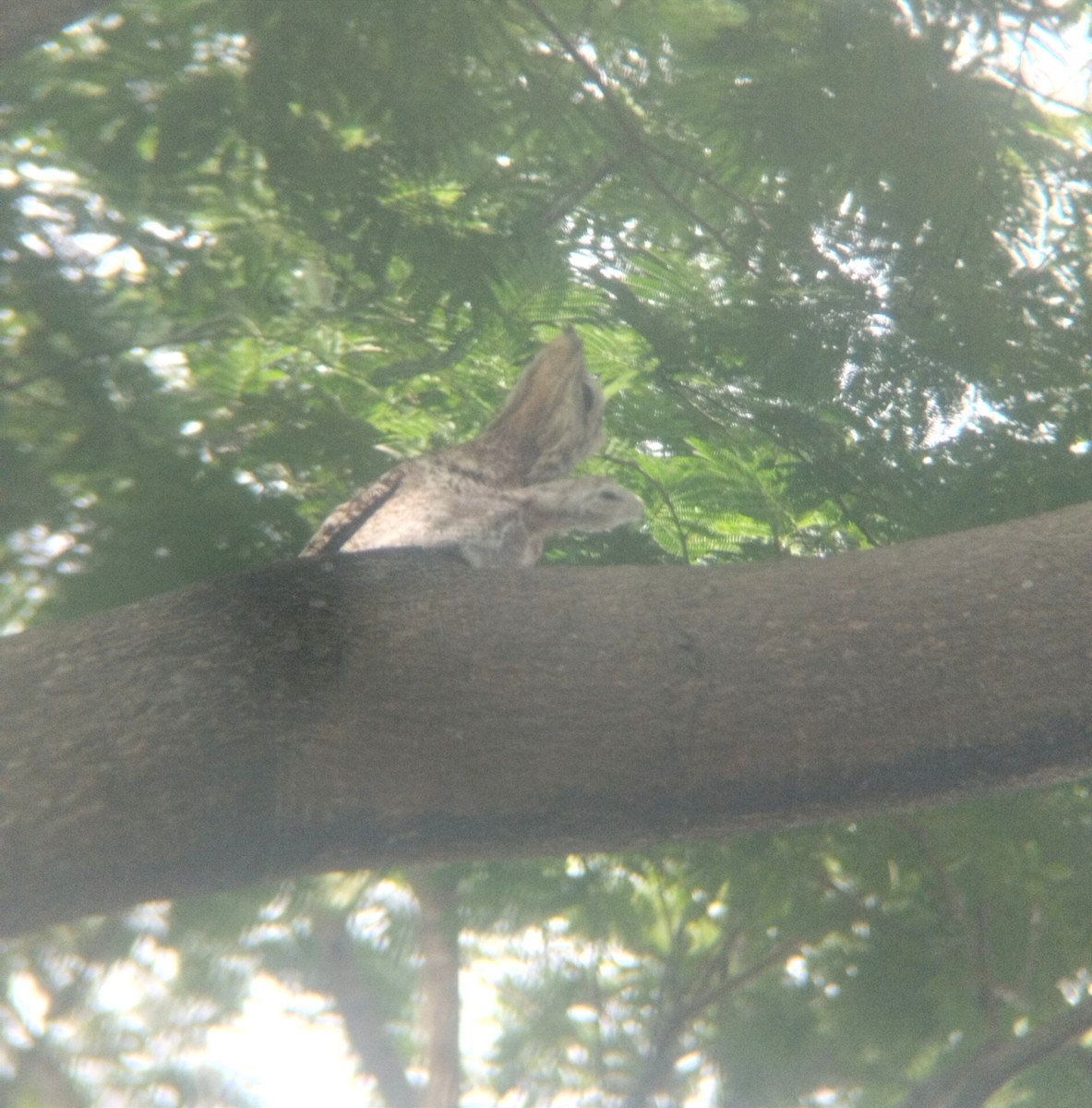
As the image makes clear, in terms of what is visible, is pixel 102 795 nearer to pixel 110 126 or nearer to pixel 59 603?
pixel 59 603

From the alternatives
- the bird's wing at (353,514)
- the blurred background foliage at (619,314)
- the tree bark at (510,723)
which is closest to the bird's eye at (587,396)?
the blurred background foliage at (619,314)

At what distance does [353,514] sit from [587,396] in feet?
3.91

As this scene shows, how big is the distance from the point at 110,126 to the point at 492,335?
Answer: 5.22ft

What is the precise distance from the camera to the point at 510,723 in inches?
99.3

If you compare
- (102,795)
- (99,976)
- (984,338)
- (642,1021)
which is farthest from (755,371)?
(99,976)

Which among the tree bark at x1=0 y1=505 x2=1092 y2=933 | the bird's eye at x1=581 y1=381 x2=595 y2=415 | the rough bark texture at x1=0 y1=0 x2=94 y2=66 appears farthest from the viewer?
the bird's eye at x1=581 y1=381 x2=595 y2=415

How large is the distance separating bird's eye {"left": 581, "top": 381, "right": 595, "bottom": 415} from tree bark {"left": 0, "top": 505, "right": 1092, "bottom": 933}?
2051mm

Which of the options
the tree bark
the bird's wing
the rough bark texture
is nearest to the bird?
the bird's wing

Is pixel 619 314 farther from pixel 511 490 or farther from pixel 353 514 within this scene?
pixel 353 514

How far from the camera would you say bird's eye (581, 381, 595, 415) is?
4.67 m

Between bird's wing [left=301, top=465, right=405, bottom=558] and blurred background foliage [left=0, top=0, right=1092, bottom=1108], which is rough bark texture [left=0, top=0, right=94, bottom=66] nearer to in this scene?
blurred background foliage [left=0, top=0, right=1092, bottom=1108]

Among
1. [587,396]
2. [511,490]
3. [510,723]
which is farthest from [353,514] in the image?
[510,723]

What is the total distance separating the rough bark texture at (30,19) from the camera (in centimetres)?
332

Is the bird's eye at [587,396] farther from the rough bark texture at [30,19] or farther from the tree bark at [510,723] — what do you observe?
the rough bark texture at [30,19]
